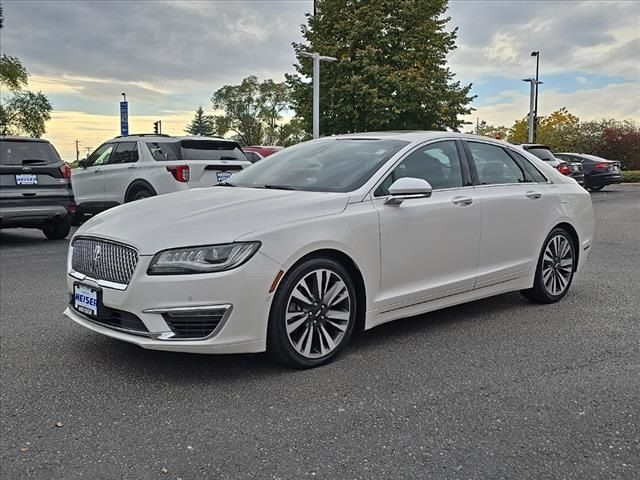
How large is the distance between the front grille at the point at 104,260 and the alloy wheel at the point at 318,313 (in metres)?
0.97

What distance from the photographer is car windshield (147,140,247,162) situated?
10.4m

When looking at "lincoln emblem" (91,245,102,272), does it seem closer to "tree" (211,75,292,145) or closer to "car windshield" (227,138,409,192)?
"car windshield" (227,138,409,192)

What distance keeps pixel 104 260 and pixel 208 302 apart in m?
0.79

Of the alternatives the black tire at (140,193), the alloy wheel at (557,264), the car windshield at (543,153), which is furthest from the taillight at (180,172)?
the car windshield at (543,153)

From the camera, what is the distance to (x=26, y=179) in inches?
384

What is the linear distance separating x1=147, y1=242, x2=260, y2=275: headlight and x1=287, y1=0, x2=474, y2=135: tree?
24.3 metres

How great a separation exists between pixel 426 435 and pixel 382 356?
119cm

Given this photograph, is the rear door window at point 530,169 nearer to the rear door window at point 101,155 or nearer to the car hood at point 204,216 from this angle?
the car hood at point 204,216

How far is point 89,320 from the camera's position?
13.0ft

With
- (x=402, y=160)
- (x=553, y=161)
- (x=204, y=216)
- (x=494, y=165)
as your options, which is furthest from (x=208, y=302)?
(x=553, y=161)

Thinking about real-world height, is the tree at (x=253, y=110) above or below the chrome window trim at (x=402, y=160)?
above

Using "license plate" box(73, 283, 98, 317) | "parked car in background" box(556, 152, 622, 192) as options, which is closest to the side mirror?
"license plate" box(73, 283, 98, 317)

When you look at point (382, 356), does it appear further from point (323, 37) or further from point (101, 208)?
point (323, 37)

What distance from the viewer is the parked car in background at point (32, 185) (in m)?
9.56
